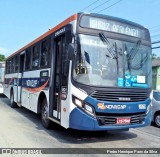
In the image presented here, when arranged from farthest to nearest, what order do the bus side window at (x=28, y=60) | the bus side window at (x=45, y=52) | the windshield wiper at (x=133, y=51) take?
1. the bus side window at (x=28, y=60)
2. the bus side window at (x=45, y=52)
3. the windshield wiper at (x=133, y=51)

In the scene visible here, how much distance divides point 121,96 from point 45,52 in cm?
351

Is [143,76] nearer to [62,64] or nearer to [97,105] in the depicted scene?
[97,105]

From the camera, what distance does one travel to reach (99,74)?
22.6 feet

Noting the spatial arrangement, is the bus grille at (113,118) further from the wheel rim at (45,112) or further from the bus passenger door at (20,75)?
the bus passenger door at (20,75)

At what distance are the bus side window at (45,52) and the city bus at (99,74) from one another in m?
0.50

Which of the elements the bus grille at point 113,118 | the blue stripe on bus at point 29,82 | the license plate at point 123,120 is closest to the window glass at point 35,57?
the blue stripe on bus at point 29,82

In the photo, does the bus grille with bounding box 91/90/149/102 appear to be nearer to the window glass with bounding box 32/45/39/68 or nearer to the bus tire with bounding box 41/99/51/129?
the bus tire with bounding box 41/99/51/129

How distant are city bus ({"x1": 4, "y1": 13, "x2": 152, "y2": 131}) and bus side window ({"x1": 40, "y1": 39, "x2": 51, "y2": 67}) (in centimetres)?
50

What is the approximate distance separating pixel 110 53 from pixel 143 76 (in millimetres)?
1226

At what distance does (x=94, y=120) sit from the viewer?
6672mm

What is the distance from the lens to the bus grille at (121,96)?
6762mm

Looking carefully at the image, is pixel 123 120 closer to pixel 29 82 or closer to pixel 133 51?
pixel 133 51

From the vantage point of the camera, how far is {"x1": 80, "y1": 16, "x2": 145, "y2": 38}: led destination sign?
7.10 metres

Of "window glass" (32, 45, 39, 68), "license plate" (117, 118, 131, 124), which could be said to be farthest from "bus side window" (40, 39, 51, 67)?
"license plate" (117, 118, 131, 124)
